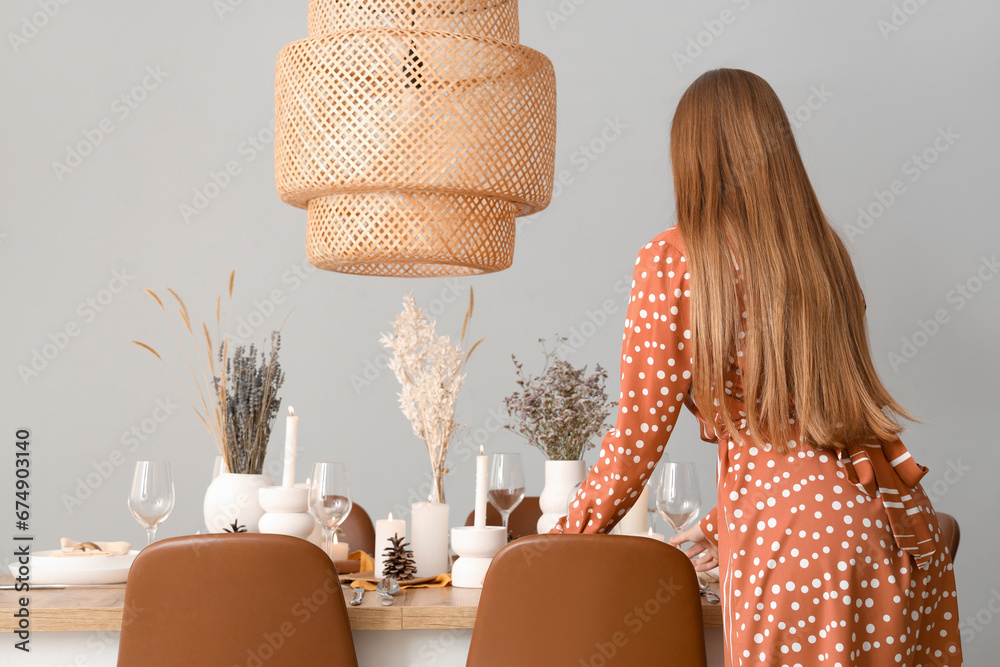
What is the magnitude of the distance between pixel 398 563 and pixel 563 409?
0.49 metres

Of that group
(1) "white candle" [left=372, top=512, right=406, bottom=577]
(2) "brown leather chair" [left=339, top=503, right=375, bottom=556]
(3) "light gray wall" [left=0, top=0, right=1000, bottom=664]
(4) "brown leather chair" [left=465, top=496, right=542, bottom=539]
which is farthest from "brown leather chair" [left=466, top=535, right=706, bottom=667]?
(3) "light gray wall" [left=0, top=0, right=1000, bottom=664]

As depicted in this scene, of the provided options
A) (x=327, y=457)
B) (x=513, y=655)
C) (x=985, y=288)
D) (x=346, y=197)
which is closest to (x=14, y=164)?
(x=327, y=457)

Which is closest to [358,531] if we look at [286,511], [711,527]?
[286,511]

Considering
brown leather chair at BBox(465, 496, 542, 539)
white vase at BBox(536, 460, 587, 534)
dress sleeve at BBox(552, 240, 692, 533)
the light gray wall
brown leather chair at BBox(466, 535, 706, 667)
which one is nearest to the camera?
brown leather chair at BBox(466, 535, 706, 667)

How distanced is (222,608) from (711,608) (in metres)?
0.76

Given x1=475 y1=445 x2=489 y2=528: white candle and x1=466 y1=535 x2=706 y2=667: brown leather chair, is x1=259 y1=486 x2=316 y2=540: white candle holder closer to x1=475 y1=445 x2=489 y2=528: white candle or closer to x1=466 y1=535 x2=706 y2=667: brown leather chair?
x1=475 y1=445 x2=489 y2=528: white candle

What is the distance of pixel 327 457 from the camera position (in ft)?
10.9

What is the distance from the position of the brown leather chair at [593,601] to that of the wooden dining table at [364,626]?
17cm

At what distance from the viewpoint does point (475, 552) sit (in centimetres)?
157

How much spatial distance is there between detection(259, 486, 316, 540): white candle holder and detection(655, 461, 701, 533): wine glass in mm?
689

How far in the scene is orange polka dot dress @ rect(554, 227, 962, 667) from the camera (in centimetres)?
127

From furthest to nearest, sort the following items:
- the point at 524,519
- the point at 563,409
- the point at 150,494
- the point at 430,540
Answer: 1. the point at 524,519
2. the point at 563,409
3. the point at 430,540
4. the point at 150,494

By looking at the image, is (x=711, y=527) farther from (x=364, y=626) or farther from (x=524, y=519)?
(x=524, y=519)

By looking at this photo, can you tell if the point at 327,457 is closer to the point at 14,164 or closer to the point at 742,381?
the point at 14,164
